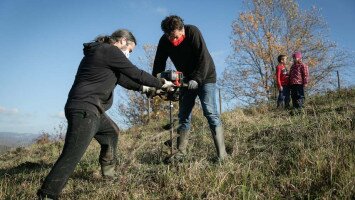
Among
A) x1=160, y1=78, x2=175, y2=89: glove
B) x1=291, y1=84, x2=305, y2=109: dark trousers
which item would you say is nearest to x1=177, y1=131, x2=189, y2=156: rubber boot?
x1=160, y1=78, x2=175, y2=89: glove

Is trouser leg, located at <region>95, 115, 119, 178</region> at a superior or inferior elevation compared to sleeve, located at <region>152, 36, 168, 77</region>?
inferior

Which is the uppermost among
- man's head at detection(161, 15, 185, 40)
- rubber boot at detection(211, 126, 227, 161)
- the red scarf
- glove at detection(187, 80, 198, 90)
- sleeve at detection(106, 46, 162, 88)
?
man's head at detection(161, 15, 185, 40)

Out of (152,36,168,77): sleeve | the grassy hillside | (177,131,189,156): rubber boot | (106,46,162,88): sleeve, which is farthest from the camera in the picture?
(152,36,168,77): sleeve

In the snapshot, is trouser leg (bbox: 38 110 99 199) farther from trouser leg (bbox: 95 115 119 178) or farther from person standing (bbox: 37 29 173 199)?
trouser leg (bbox: 95 115 119 178)

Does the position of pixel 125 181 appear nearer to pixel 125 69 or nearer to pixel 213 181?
pixel 213 181

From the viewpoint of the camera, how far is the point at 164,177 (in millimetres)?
3953

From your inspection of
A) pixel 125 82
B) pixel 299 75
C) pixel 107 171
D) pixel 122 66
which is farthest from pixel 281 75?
pixel 122 66

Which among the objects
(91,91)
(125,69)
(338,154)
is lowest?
(338,154)

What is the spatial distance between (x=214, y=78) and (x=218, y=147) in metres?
0.95

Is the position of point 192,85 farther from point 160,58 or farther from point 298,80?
point 298,80

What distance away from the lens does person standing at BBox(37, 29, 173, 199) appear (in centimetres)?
339

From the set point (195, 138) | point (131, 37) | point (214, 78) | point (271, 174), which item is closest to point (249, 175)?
point (271, 174)

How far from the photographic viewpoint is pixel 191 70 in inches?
199

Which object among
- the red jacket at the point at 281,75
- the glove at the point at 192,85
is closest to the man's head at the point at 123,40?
the glove at the point at 192,85
